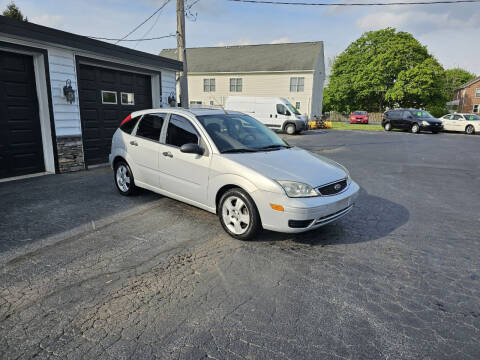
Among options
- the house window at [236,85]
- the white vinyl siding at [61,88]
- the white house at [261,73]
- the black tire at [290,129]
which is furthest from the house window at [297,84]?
the white vinyl siding at [61,88]

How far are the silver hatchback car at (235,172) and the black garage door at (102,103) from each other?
13.4ft

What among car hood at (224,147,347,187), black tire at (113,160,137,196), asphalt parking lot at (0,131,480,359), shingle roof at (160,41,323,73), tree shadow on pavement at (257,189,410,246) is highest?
shingle roof at (160,41,323,73)

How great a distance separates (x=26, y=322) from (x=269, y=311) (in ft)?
6.63

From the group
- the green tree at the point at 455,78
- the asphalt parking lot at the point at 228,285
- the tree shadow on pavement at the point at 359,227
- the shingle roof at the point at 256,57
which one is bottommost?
the asphalt parking lot at the point at 228,285

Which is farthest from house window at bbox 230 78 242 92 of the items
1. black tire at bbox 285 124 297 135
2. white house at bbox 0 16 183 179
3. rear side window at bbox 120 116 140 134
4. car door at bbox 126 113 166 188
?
car door at bbox 126 113 166 188

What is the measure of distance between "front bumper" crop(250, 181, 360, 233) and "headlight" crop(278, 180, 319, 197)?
7 centimetres

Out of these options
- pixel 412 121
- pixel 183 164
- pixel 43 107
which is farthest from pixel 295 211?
pixel 412 121

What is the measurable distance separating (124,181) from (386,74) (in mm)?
43484

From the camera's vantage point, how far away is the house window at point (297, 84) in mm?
34447

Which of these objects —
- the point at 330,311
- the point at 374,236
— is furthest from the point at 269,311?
the point at 374,236

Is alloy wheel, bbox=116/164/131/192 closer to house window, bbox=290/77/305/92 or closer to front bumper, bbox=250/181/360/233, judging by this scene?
front bumper, bbox=250/181/360/233

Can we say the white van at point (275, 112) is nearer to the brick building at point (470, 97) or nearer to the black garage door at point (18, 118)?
the black garage door at point (18, 118)

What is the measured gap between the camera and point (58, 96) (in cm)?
817

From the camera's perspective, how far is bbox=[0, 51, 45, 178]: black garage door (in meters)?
7.33
